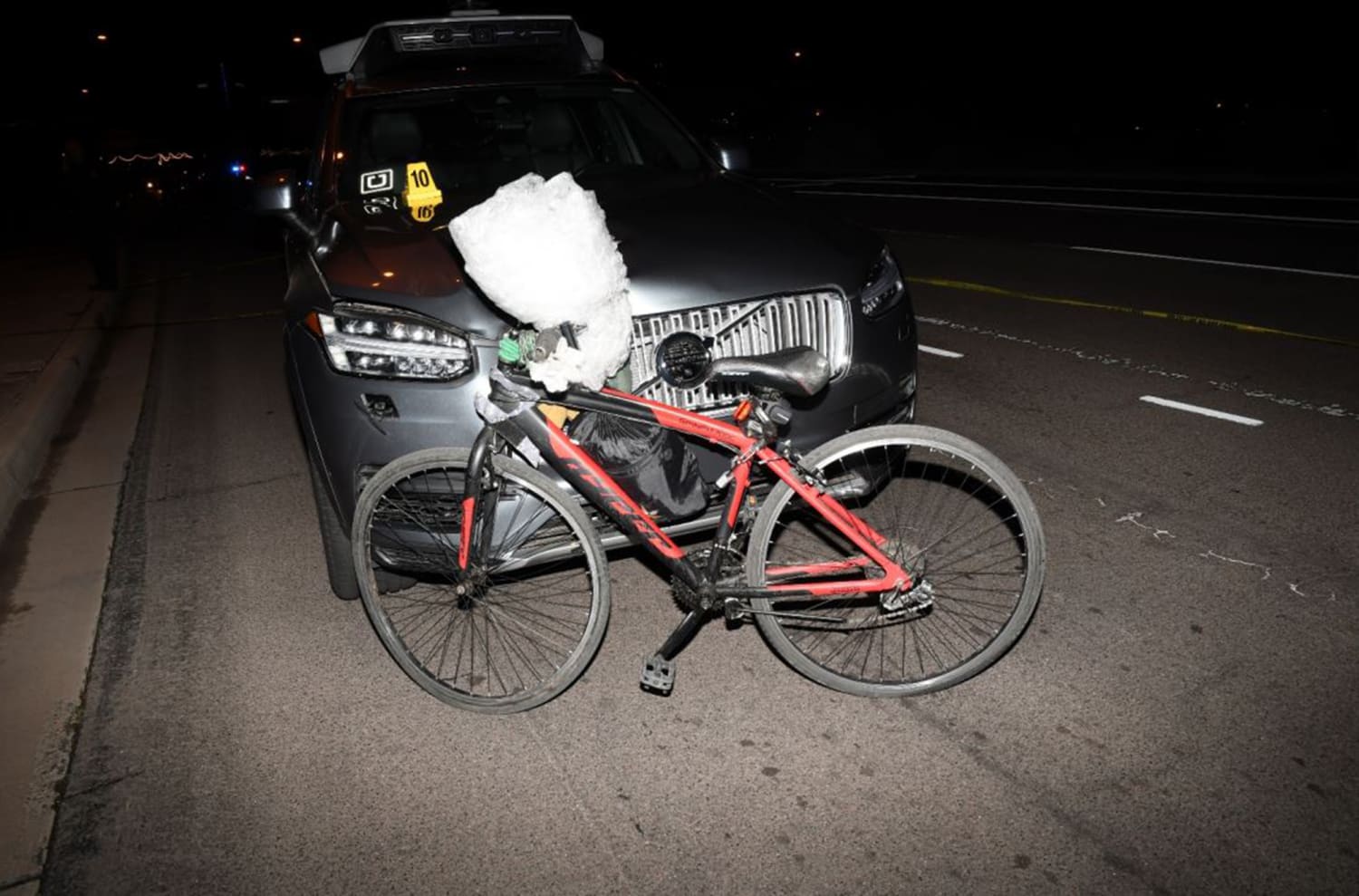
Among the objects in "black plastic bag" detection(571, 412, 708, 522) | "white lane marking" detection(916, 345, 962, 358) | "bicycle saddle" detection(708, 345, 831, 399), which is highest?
"bicycle saddle" detection(708, 345, 831, 399)

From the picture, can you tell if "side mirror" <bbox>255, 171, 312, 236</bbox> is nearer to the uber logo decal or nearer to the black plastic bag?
the uber logo decal

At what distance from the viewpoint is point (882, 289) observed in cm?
410

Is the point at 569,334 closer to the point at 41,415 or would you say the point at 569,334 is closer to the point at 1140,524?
the point at 1140,524

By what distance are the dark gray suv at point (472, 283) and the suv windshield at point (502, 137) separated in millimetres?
10

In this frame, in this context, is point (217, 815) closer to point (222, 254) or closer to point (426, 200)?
point (426, 200)

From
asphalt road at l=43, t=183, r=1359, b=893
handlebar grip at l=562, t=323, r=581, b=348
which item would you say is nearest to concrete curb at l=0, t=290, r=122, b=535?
asphalt road at l=43, t=183, r=1359, b=893

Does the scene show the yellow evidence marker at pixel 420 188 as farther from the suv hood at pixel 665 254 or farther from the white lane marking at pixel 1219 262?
the white lane marking at pixel 1219 262

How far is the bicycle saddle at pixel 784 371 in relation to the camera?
3066mm

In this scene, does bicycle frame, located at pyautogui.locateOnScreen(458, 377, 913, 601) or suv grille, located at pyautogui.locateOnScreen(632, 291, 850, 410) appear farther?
suv grille, located at pyautogui.locateOnScreen(632, 291, 850, 410)

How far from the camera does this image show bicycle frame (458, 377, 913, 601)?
3.18m

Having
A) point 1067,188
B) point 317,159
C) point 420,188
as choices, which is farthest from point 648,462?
point 1067,188

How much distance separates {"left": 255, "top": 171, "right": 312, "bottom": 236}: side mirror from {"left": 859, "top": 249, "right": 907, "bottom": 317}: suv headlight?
2700 millimetres

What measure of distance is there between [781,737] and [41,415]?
6199mm

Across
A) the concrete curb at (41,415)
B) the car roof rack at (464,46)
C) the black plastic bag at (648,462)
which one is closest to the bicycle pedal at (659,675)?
the black plastic bag at (648,462)
